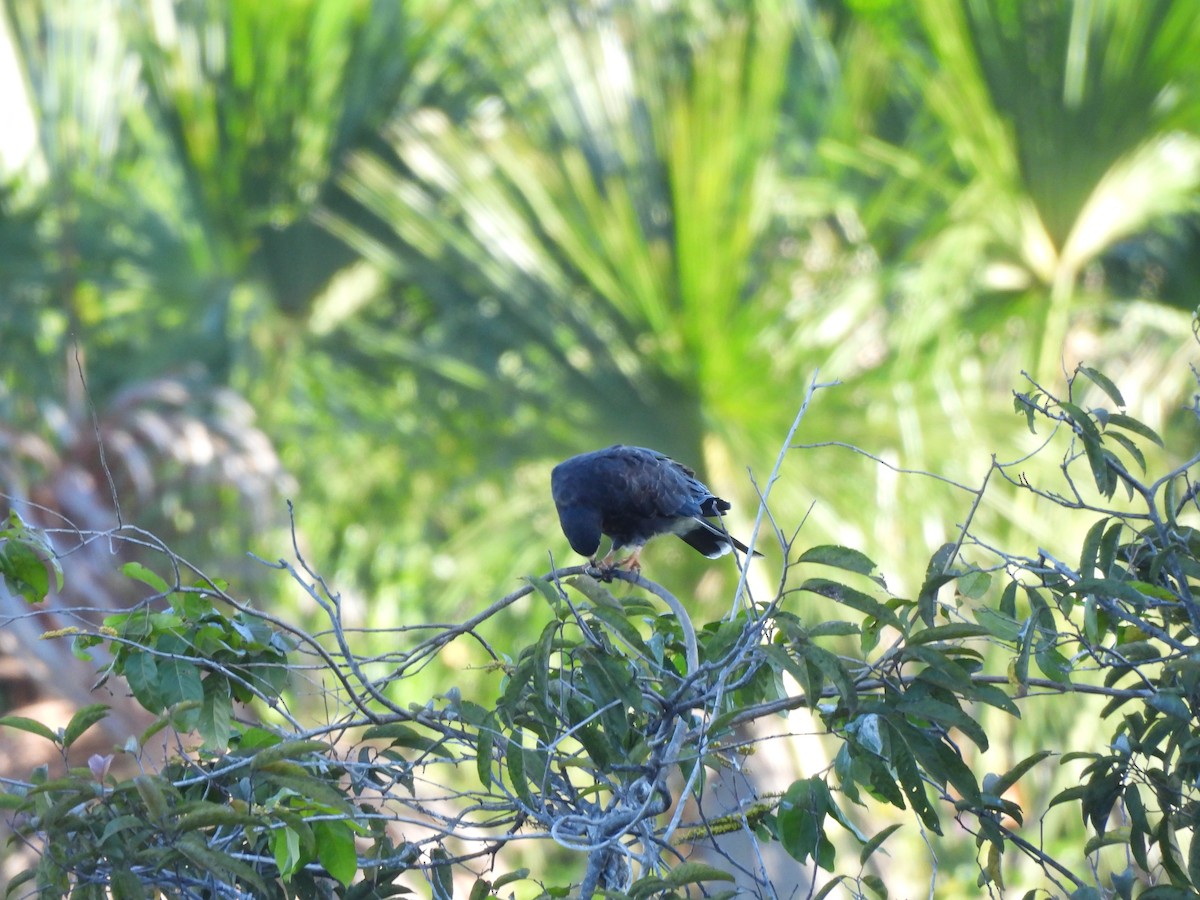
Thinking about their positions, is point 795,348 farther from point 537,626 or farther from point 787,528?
point 537,626

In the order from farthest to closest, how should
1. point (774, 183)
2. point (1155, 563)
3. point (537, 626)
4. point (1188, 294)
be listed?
point (1188, 294), point (537, 626), point (774, 183), point (1155, 563)

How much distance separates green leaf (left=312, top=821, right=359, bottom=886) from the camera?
1.92 metres

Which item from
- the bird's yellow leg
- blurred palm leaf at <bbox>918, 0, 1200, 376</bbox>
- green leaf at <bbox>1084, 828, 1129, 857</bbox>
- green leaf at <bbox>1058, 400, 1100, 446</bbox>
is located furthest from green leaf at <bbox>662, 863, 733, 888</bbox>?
blurred palm leaf at <bbox>918, 0, 1200, 376</bbox>

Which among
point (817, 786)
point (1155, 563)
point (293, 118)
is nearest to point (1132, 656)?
point (1155, 563)

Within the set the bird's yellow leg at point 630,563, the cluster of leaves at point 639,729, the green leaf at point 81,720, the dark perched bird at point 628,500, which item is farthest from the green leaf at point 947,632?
the bird's yellow leg at point 630,563

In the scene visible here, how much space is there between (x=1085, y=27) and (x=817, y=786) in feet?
14.3

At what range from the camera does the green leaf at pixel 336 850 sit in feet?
6.28

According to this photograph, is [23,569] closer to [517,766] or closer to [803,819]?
[517,766]

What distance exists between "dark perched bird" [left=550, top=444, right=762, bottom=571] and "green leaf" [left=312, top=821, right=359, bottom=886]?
1.64 m

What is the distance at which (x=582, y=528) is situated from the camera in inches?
140

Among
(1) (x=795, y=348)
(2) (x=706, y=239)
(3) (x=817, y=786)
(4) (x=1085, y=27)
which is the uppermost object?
(4) (x=1085, y=27)

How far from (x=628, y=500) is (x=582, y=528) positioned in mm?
179

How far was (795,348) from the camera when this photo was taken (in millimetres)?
5363

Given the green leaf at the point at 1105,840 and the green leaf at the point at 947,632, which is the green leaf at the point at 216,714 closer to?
the green leaf at the point at 947,632
